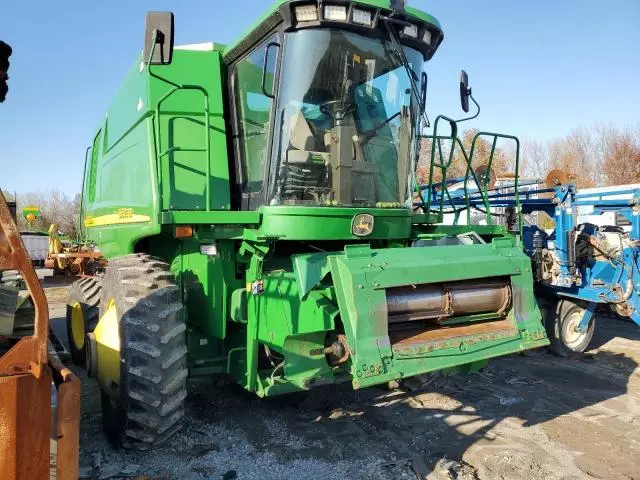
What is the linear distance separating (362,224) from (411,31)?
146 centimetres

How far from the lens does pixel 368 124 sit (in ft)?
12.7

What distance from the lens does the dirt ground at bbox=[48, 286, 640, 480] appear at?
3305 mm

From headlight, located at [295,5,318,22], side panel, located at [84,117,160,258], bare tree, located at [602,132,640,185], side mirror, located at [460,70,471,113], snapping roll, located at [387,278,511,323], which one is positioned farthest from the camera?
bare tree, located at [602,132,640,185]

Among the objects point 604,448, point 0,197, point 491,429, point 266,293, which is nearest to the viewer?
point 0,197

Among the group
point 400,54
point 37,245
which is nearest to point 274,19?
point 400,54

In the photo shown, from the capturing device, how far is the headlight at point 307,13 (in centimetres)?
346

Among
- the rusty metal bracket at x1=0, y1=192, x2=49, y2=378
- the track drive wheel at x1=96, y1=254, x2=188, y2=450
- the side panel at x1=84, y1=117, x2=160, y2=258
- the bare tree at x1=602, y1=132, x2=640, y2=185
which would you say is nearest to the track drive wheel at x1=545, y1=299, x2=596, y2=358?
the track drive wheel at x1=96, y1=254, x2=188, y2=450

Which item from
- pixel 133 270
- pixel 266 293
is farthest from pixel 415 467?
pixel 133 270

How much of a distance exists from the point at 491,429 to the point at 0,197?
359 cm

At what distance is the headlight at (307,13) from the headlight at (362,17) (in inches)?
10.5

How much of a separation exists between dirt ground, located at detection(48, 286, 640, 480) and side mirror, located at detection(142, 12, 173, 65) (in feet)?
8.40

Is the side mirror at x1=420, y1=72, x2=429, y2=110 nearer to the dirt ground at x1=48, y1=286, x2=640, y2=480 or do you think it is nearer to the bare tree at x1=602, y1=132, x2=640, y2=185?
the dirt ground at x1=48, y1=286, x2=640, y2=480

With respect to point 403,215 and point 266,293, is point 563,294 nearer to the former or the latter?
point 403,215

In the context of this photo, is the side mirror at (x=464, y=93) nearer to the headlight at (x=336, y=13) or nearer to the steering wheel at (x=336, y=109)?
the steering wheel at (x=336, y=109)
